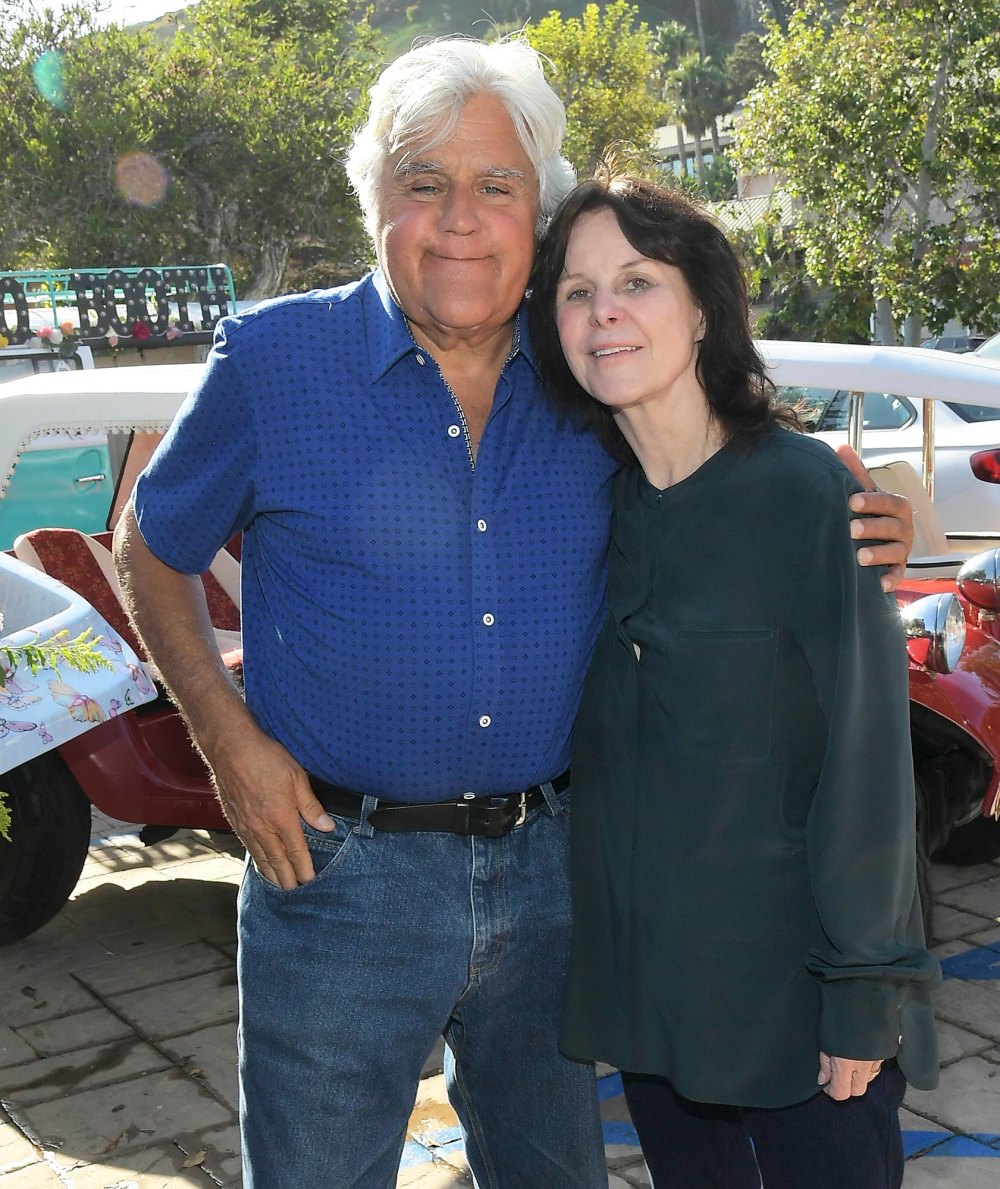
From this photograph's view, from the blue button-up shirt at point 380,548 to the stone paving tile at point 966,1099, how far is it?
1.94m

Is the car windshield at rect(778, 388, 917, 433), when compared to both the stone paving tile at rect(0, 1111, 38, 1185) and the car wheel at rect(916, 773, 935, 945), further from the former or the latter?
the stone paving tile at rect(0, 1111, 38, 1185)

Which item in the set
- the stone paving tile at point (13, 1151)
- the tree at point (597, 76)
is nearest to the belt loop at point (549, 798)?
the stone paving tile at point (13, 1151)

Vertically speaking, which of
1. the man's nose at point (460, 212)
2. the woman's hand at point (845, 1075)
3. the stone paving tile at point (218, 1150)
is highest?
the man's nose at point (460, 212)

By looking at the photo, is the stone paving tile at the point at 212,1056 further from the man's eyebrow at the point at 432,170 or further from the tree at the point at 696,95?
the tree at the point at 696,95

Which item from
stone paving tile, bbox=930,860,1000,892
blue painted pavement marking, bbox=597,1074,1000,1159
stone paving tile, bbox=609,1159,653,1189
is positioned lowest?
stone paving tile, bbox=930,860,1000,892

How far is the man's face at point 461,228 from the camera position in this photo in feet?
7.07

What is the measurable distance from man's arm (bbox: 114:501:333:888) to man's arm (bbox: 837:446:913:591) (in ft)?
2.87

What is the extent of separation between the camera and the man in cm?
208

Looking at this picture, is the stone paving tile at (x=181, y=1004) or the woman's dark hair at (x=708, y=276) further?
the stone paving tile at (x=181, y=1004)

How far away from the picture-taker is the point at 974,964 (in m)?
4.40

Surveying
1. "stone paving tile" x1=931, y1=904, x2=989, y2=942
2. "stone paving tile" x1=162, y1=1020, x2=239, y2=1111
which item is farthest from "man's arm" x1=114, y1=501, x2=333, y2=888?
"stone paving tile" x1=931, y1=904, x2=989, y2=942

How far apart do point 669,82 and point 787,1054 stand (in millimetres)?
91086

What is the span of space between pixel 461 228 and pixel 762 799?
0.96 metres

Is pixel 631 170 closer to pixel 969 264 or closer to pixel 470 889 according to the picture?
pixel 470 889
